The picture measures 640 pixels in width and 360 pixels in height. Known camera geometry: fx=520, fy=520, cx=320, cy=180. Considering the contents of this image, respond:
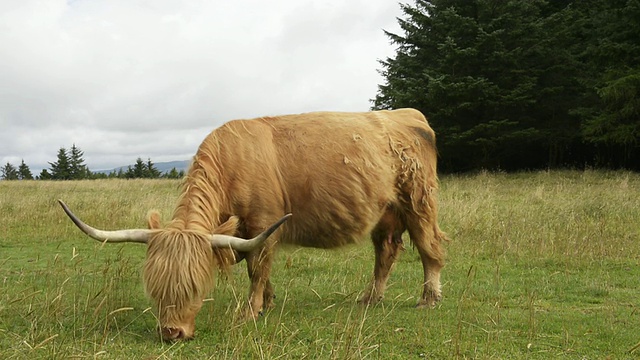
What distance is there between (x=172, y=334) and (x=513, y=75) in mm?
23519

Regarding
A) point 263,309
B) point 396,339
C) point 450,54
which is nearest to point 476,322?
point 396,339

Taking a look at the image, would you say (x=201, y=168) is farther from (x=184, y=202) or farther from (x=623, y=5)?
(x=623, y=5)

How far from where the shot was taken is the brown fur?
14.1 ft

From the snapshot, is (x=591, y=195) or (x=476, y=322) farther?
(x=591, y=195)

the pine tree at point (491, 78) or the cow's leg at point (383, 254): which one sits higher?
the pine tree at point (491, 78)

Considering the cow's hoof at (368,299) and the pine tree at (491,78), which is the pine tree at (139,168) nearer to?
the pine tree at (491,78)

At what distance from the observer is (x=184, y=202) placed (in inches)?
193

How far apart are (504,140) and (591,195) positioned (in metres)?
10.6

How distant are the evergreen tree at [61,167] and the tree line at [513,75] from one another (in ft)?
180

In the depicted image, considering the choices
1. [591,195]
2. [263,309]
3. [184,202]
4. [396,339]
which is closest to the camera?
[396,339]

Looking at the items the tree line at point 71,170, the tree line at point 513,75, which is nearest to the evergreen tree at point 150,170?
the tree line at point 71,170

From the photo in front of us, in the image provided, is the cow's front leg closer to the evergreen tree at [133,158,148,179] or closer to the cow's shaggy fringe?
the cow's shaggy fringe

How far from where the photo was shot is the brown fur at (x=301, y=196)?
14.1ft

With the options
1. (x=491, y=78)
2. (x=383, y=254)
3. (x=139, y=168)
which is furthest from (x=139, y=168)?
(x=383, y=254)
